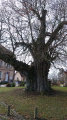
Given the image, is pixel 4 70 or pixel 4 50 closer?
pixel 4 50

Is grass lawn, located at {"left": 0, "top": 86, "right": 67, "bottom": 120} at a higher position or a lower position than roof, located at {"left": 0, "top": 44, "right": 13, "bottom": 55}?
lower

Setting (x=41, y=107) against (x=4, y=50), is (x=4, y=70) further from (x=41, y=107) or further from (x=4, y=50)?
(x=41, y=107)

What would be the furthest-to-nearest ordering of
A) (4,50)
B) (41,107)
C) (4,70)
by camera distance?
1. (4,70)
2. (4,50)
3. (41,107)

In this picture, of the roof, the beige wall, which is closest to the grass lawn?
the roof

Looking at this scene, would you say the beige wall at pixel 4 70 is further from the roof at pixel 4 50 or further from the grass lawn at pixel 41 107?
the grass lawn at pixel 41 107

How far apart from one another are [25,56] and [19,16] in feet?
16.5

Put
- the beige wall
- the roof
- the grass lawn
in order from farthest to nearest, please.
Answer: the beige wall
the roof
the grass lawn

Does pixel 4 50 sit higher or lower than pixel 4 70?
lower

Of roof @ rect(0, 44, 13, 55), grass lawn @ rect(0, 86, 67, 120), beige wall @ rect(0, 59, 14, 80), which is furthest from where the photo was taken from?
beige wall @ rect(0, 59, 14, 80)

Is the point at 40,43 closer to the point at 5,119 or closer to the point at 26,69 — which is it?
the point at 26,69

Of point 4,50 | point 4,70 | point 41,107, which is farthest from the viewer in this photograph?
point 4,70

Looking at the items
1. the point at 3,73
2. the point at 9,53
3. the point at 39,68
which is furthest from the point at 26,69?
the point at 3,73

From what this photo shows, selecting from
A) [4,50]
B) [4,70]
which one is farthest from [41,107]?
[4,70]

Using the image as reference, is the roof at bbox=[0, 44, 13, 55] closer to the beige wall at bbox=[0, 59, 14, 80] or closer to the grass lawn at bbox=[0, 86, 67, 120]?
the grass lawn at bbox=[0, 86, 67, 120]
